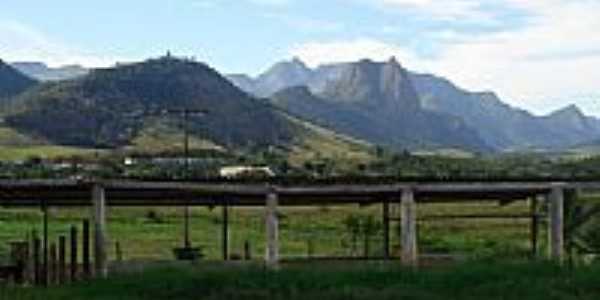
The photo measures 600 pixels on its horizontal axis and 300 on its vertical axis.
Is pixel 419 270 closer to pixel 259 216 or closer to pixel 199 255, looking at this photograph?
pixel 199 255

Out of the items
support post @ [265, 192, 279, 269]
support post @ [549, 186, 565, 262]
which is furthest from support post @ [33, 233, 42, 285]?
support post @ [549, 186, 565, 262]

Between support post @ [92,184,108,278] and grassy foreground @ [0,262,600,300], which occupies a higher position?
support post @ [92,184,108,278]

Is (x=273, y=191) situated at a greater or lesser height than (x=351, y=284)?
greater

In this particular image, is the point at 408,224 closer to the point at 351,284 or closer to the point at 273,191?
the point at 273,191

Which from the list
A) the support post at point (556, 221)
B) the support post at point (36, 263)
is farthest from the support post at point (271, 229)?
the support post at point (556, 221)

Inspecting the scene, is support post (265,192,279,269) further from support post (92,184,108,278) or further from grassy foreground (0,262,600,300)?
support post (92,184,108,278)

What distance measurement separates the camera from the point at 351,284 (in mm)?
23062

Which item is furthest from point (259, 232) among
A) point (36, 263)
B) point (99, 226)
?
point (99, 226)

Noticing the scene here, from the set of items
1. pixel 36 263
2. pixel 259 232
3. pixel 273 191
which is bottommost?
pixel 259 232

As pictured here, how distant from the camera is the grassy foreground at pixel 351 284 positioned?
22.2 metres

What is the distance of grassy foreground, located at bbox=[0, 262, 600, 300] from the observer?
2216cm

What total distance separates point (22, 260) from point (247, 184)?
5.52 m

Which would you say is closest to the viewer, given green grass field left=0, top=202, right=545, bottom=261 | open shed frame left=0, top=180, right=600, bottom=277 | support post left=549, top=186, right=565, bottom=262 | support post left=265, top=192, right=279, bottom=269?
support post left=265, top=192, right=279, bottom=269

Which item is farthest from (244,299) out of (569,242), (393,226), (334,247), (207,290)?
(393,226)
